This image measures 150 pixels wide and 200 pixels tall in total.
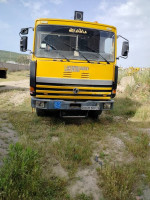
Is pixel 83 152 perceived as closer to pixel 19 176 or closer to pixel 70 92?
pixel 19 176

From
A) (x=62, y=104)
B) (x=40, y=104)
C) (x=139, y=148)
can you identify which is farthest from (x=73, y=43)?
(x=139, y=148)

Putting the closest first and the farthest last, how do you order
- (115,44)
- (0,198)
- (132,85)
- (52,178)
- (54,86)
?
(0,198)
(52,178)
(54,86)
(115,44)
(132,85)

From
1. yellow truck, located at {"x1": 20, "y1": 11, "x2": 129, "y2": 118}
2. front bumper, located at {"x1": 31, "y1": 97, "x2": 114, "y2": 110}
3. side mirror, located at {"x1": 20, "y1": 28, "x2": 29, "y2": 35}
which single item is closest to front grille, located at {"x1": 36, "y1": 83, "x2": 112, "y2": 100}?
yellow truck, located at {"x1": 20, "y1": 11, "x2": 129, "y2": 118}

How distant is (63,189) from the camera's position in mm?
2895

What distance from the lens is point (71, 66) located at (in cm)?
518

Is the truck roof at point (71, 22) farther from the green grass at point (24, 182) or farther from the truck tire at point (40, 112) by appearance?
the green grass at point (24, 182)

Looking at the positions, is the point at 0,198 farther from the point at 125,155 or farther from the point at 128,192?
the point at 125,155

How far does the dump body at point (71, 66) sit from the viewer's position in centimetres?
516

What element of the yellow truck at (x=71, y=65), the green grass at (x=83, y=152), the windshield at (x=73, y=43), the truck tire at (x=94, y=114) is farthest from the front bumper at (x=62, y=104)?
the windshield at (x=73, y=43)

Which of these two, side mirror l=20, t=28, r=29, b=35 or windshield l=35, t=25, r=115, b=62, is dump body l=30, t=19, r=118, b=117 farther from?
side mirror l=20, t=28, r=29, b=35

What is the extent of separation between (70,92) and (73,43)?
4.53ft

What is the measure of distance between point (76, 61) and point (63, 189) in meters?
3.38

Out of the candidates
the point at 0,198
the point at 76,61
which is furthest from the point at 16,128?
the point at 0,198

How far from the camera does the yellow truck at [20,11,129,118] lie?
A: 16.9ft
